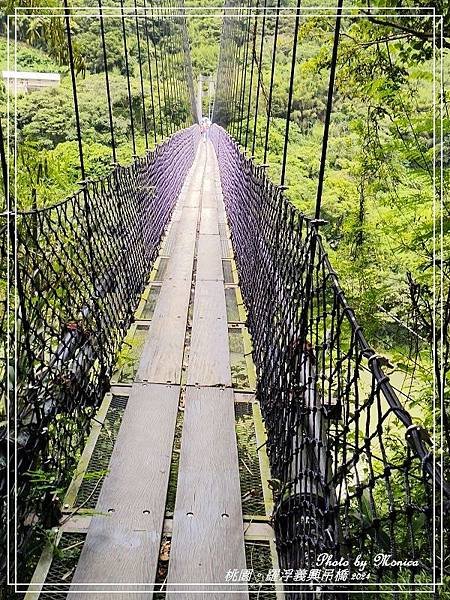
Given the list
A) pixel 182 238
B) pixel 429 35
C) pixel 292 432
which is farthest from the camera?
pixel 182 238

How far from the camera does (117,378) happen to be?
1906mm

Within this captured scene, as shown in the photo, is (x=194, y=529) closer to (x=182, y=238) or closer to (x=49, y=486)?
(x=49, y=486)

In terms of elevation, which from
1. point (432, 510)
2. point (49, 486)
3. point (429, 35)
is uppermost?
point (429, 35)

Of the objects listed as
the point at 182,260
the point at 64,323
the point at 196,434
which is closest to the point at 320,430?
the point at 196,434

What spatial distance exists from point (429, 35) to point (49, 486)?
5.83ft

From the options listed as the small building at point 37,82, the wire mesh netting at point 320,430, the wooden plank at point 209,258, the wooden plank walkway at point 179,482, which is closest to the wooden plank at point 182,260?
the wooden plank at point 209,258

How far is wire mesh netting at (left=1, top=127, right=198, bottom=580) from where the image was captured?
3.64 ft

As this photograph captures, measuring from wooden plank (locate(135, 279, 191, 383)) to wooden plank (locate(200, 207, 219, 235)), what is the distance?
1.32 m

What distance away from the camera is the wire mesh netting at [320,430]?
2.39 feet

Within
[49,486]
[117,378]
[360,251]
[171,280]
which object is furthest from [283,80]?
[49,486]

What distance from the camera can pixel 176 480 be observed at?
1441 mm

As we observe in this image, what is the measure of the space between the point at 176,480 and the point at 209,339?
33.5 inches

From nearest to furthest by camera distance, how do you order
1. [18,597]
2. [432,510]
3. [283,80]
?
1. [432,510]
2. [18,597]
3. [283,80]

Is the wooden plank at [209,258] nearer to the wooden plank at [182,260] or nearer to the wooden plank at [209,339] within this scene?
the wooden plank at [182,260]
